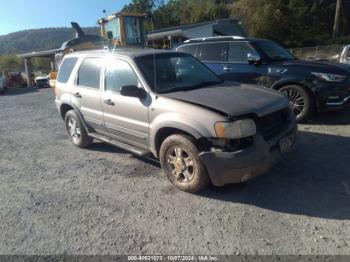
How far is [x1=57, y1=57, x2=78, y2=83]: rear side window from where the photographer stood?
5984 millimetres

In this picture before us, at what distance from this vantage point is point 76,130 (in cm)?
616

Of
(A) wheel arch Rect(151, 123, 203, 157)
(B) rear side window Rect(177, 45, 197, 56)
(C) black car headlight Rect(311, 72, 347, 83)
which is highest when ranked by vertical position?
(B) rear side window Rect(177, 45, 197, 56)

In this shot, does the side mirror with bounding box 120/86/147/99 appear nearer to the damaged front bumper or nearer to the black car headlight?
the damaged front bumper

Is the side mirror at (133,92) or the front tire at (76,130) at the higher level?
the side mirror at (133,92)

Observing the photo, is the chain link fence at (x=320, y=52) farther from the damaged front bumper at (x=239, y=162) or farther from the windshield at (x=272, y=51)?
the damaged front bumper at (x=239, y=162)

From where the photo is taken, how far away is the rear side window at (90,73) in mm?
5195

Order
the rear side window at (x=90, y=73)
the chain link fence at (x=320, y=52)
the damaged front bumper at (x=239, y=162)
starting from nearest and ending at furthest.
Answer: the damaged front bumper at (x=239, y=162), the rear side window at (x=90, y=73), the chain link fence at (x=320, y=52)

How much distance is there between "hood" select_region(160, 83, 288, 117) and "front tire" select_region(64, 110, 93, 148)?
239 cm

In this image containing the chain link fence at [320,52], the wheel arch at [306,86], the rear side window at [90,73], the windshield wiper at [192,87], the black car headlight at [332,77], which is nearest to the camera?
the windshield wiper at [192,87]

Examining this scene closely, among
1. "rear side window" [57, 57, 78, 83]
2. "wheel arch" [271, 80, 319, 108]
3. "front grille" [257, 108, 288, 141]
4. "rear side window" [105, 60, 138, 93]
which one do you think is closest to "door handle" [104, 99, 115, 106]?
"rear side window" [105, 60, 138, 93]

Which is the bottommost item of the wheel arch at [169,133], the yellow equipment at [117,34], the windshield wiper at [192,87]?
the wheel arch at [169,133]

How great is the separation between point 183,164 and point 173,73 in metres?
1.52

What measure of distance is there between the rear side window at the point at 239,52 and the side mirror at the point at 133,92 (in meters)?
3.78

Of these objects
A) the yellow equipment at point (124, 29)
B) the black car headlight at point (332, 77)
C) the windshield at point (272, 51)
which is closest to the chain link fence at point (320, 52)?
the yellow equipment at point (124, 29)
